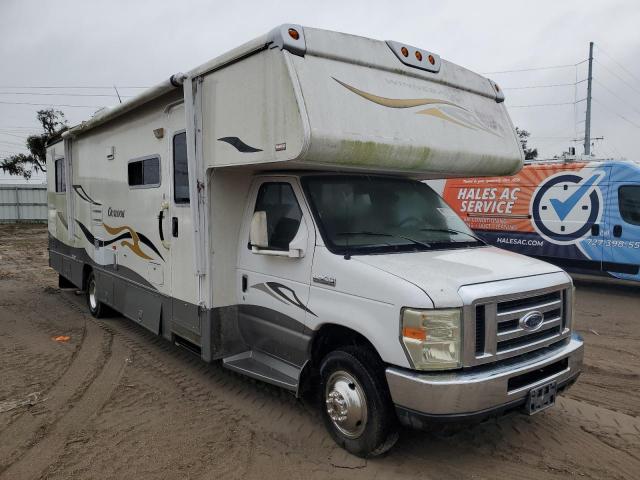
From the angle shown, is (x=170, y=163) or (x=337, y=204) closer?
(x=337, y=204)

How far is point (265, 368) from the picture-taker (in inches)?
185

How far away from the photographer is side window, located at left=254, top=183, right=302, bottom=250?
4.42 metres

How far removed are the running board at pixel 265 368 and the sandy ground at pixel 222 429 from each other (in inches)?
14.4

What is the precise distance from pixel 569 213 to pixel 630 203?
1136 mm

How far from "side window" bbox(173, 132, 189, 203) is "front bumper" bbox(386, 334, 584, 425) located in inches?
116

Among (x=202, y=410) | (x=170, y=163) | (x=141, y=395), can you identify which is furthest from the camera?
(x=170, y=163)

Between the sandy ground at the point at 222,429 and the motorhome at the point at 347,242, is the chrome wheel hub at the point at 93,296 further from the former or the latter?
the motorhome at the point at 347,242

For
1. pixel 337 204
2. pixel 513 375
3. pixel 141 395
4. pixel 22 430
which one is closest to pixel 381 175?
pixel 337 204

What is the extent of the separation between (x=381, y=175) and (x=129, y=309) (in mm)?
3948

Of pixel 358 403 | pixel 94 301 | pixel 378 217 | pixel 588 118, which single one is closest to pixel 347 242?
pixel 378 217

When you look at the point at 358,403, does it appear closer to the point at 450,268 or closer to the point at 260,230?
the point at 450,268

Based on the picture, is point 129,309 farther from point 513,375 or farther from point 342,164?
point 513,375

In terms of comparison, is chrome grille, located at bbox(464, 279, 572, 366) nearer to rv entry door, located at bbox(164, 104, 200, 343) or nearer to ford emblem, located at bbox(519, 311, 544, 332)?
ford emblem, located at bbox(519, 311, 544, 332)

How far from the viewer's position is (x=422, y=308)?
3293mm
